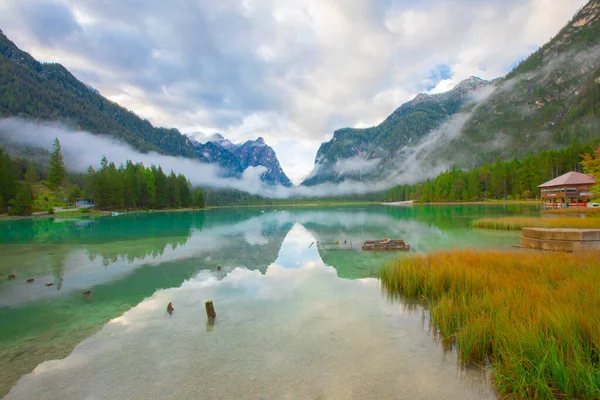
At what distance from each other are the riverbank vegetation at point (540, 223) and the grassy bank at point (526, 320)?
723 inches

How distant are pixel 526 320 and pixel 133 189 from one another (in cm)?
11436

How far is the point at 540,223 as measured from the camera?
30547mm

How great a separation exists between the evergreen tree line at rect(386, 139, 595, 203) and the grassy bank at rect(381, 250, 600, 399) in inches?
3679

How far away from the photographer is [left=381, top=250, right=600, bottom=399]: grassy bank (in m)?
5.45

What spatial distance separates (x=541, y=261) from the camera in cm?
1354

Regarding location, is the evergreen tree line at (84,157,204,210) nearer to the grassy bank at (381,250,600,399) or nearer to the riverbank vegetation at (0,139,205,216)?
the riverbank vegetation at (0,139,205,216)

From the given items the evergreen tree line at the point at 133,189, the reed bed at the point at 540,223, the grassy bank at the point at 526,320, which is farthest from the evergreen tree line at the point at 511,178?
the evergreen tree line at the point at 133,189

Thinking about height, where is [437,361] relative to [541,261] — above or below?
below

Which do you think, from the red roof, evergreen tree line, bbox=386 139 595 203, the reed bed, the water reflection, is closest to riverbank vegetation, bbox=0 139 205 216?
the water reflection

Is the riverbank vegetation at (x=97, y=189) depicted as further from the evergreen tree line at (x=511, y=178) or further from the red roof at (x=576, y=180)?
the red roof at (x=576, y=180)

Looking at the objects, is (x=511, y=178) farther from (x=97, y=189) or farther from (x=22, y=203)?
(x=22, y=203)

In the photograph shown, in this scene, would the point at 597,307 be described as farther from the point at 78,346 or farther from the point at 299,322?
the point at 78,346

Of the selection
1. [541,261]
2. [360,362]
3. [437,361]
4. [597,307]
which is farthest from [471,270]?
[360,362]

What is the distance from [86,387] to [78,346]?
300 cm
